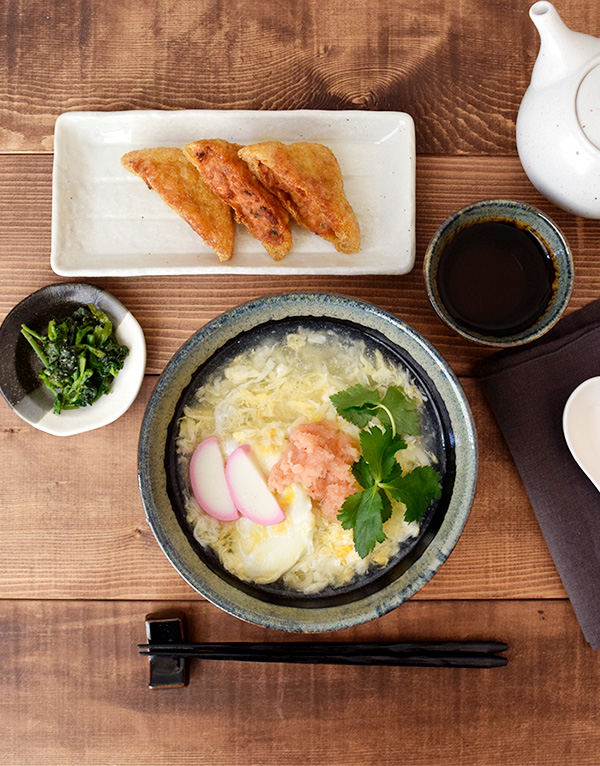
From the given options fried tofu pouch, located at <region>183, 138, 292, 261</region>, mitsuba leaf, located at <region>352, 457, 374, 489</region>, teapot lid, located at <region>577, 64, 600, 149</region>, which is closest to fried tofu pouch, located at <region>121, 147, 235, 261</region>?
fried tofu pouch, located at <region>183, 138, 292, 261</region>

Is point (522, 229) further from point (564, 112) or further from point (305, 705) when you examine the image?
point (305, 705)

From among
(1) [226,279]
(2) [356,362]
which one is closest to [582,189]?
(2) [356,362]

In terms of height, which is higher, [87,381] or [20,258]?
[20,258]

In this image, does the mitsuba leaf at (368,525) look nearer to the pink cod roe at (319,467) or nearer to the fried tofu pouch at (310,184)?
the pink cod roe at (319,467)

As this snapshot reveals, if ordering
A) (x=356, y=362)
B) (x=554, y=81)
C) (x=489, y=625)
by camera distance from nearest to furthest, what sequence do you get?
(x=554, y=81) < (x=356, y=362) < (x=489, y=625)

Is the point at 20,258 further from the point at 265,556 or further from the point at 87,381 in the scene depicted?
the point at 265,556

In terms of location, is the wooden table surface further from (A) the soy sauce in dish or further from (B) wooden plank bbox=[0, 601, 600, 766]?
(A) the soy sauce in dish

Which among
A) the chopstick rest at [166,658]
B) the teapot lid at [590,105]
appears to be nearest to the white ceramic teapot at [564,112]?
the teapot lid at [590,105]
